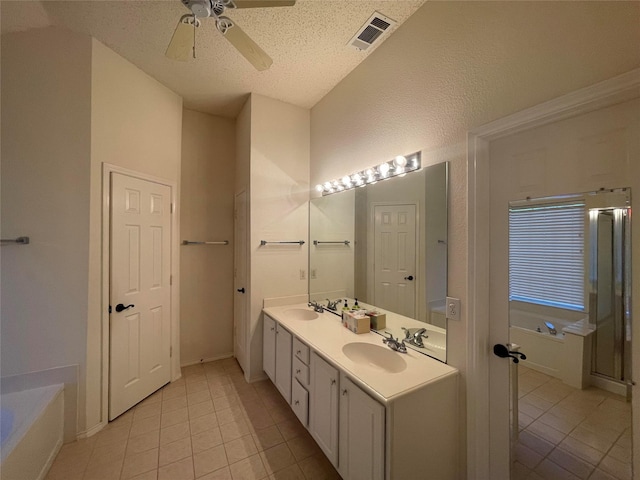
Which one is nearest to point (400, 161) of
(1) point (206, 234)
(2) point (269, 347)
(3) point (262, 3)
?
(3) point (262, 3)

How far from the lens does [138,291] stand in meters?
2.22

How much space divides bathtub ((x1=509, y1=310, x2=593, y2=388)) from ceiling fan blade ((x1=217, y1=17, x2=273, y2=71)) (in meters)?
1.92

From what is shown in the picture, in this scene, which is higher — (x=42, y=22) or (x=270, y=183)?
(x=42, y=22)

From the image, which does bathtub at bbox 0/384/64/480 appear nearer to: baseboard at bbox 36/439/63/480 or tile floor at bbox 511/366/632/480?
baseboard at bbox 36/439/63/480

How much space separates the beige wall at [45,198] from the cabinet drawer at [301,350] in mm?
1588

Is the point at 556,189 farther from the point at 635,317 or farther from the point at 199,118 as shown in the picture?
the point at 199,118

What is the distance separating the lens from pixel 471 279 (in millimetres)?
1299

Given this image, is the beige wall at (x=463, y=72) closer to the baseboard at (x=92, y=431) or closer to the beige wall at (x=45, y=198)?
the beige wall at (x=45, y=198)

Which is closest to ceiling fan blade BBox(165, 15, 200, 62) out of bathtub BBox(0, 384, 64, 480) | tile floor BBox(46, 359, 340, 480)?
bathtub BBox(0, 384, 64, 480)

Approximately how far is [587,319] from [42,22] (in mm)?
3671

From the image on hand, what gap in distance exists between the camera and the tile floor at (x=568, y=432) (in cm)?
93

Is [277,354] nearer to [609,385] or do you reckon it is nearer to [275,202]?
[275,202]

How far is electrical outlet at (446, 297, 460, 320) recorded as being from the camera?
1.36 m

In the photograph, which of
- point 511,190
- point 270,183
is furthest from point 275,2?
point 270,183
